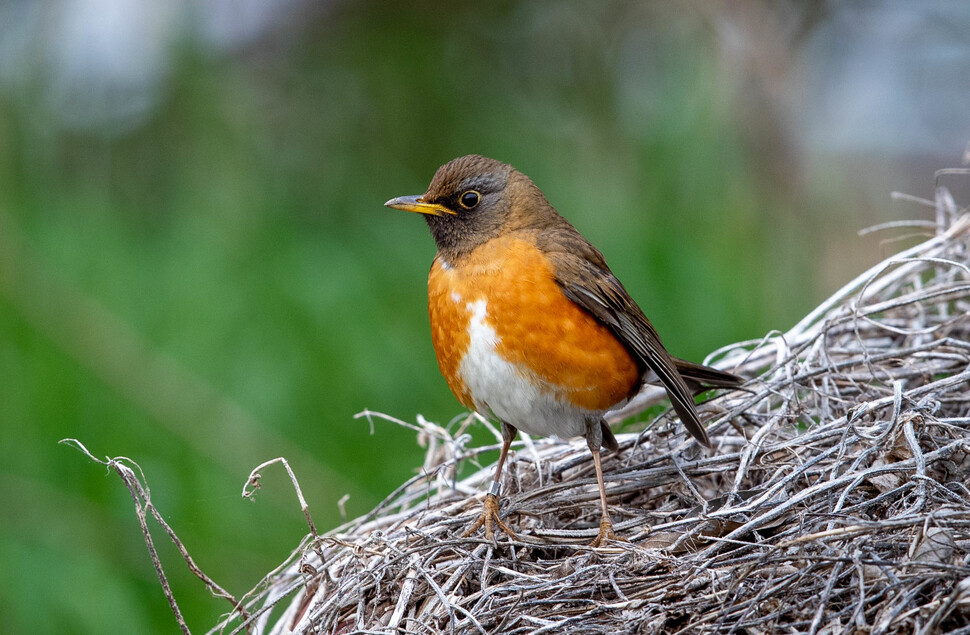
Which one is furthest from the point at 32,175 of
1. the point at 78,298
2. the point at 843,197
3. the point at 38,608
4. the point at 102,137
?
the point at 843,197

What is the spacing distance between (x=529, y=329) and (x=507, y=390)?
0.20 m

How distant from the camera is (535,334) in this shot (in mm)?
2984

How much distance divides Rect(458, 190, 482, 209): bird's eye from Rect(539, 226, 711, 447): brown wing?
0.28 m

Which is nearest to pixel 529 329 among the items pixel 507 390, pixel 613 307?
pixel 507 390

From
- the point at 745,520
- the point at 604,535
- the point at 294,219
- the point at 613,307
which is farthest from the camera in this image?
the point at 294,219

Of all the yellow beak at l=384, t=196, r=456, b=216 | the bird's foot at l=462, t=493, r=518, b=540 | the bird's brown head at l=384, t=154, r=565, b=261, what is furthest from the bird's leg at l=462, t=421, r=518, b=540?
the yellow beak at l=384, t=196, r=456, b=216

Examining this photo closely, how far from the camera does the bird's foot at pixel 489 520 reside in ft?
9.05

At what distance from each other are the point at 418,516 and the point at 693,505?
839mm

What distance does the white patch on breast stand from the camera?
3004 mm

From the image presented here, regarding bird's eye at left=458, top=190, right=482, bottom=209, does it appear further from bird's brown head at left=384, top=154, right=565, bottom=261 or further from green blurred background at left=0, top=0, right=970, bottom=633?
green blurred background at left=0, top=0, right=970, bottom=633

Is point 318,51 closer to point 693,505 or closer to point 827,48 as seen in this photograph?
point 827,48

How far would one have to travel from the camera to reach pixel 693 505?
2857 mm

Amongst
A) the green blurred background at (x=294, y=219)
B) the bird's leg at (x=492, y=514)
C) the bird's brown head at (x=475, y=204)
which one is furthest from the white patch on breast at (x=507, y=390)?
the green blurred background at (x=294, y=219)

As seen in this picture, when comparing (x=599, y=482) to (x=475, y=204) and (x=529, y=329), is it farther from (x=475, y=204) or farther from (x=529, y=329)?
(x=475, y=204)
